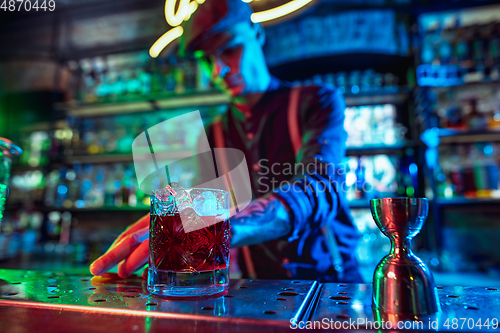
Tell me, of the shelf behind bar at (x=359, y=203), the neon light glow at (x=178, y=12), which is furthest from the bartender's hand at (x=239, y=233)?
the shelf behind bar at (x=359, y=203)

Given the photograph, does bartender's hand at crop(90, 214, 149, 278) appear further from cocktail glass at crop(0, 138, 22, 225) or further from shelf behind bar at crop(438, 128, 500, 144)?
shelf behind bar at crop(438, 128, 500, 144)

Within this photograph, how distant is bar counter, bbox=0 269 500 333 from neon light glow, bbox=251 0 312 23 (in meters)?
1.34

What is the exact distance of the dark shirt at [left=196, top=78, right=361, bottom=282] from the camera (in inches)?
42.7

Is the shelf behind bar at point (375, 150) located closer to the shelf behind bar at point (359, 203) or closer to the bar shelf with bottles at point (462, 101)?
the bar shelf with bottles at point (462, 101)

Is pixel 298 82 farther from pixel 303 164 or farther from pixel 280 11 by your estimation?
pixel 303 164

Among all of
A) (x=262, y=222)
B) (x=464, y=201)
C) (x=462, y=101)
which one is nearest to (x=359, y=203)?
(x=464, y=201)

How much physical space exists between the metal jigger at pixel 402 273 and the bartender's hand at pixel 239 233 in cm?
31

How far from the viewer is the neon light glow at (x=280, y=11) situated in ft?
5.18

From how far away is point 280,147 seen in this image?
1573 mm

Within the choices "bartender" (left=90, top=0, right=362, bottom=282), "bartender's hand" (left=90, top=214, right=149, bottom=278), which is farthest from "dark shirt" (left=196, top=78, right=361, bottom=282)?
"bartender's hand" (left=90, top=214, right=149, bottom=278)

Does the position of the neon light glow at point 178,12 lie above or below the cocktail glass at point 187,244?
above

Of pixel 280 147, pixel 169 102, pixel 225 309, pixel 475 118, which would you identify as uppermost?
pixel 169 102

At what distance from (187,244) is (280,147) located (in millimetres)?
1044

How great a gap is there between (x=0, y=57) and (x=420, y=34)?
4566 mm
